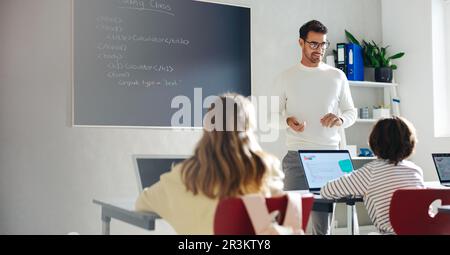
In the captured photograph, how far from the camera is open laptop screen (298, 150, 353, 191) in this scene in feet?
10.8

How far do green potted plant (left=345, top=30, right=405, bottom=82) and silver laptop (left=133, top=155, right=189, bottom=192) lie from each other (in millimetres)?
3718

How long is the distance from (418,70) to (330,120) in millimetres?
2729

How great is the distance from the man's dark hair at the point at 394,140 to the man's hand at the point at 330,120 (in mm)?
838

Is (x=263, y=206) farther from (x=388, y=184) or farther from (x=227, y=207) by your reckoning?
(x=388, y=184)

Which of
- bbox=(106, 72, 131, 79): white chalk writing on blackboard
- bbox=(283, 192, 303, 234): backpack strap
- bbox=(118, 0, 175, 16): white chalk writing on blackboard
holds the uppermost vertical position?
bbox=(118, 0, 175, 16): white chalk writing on blackboard

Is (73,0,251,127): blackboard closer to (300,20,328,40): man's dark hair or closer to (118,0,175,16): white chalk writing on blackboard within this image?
(118,0,175,16): white chalk writing on blackboard

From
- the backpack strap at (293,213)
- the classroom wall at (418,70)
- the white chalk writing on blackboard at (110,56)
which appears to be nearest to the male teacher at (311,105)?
the white chalk writing on blackboard at (110,56)

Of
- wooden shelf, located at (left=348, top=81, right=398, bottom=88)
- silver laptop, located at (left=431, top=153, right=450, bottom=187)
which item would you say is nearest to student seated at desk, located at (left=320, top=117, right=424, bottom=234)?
silver laptop, located at (left=431, top=153, right=450, bottom=187)

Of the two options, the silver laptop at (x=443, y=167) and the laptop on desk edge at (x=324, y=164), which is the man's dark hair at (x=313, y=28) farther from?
the silver laptop at (x=443, y=167)

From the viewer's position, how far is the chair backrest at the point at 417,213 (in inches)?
99.7

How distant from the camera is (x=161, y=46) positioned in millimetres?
5016

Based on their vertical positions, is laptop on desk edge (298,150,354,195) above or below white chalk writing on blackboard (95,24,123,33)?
below

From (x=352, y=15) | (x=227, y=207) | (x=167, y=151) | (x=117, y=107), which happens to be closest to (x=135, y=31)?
(x=117, y=107)

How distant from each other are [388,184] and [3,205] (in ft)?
9.39
